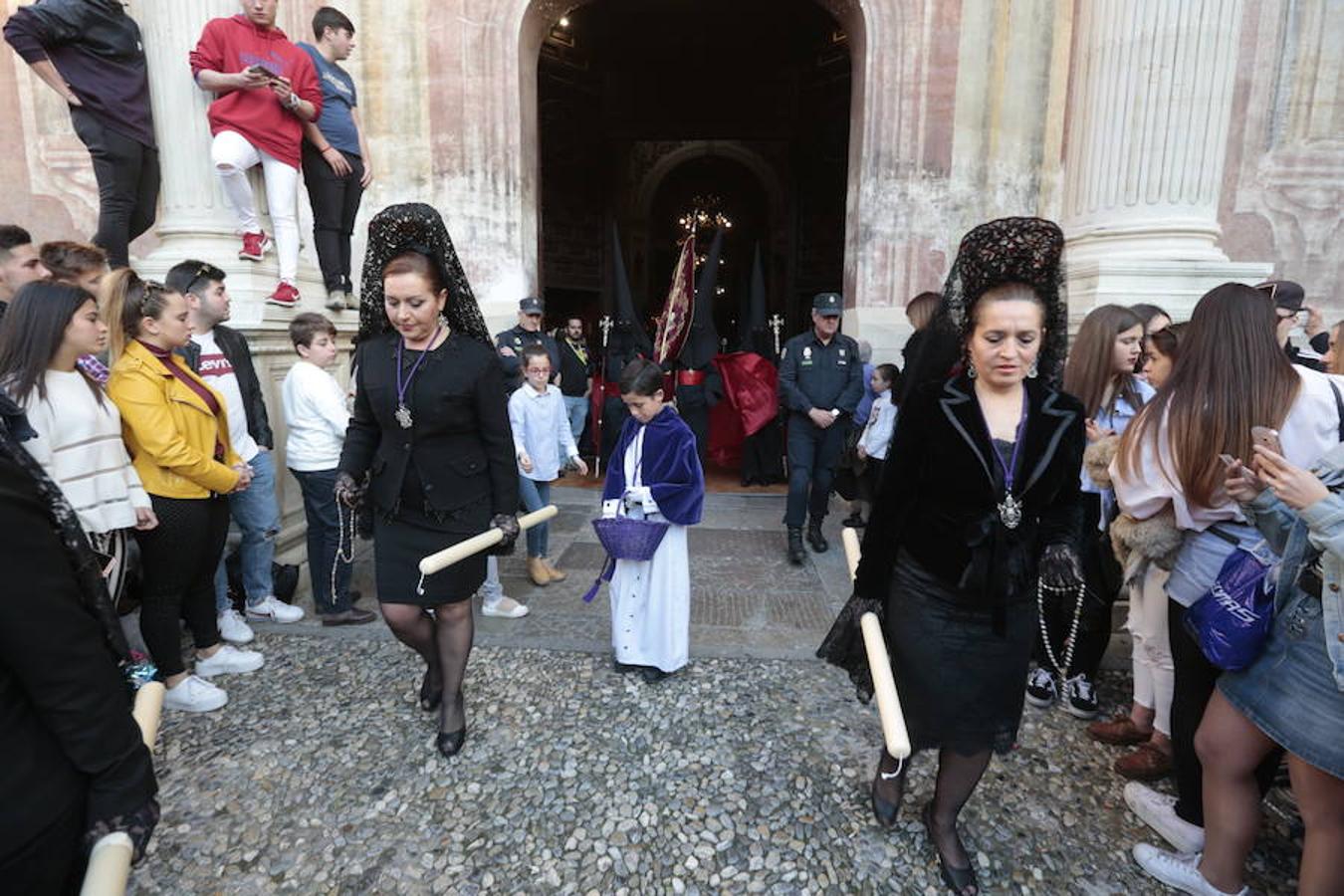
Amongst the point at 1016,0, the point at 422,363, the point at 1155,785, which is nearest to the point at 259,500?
the point at 422,363

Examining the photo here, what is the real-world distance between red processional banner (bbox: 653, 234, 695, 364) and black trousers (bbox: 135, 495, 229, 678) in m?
4.47

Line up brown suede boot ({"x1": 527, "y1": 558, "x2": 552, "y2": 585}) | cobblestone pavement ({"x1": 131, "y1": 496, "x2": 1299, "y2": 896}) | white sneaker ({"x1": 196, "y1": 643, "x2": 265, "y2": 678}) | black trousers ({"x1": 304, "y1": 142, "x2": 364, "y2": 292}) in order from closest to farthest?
cobblestone pavement ({"x1": 131, "y1": 496, "x2": 1299, "y2": 896}) < white sneaker ({"x1": 196, "y1": 643, "x2": 265, "y2": 678}) < brown suede boot ({"x1": 527, "y1": 558, "x2": 552, "y2": 585}) < black trousers ({"x1": 304, "y1": 142, "x2": 364, "y2": 292})

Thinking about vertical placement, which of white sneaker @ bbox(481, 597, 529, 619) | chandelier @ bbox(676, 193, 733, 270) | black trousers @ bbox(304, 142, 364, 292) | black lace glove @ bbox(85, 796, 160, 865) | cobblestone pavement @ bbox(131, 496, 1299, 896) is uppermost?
chandelier @ bbox(676, 193, 733, 270)

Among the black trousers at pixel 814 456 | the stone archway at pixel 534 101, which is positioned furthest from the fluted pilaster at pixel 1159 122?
the black trousers at pixel 814 456

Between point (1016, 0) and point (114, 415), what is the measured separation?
822 cm

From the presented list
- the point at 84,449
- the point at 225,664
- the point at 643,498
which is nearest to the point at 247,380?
the point at 84,449

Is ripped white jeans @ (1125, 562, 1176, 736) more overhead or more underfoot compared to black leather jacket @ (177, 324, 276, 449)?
more underfoot

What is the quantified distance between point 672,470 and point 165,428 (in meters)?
2.24

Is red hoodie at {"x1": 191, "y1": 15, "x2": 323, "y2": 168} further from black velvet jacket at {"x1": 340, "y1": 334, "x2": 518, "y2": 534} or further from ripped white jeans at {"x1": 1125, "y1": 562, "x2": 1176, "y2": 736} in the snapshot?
ripped white jeans at {"x1": 1125, "y1": 562, "x2": 1176, "y2": 736}

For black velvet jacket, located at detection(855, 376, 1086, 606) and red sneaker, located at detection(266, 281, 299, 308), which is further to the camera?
red sneaker, located at detection(266, 281, 299, 308)

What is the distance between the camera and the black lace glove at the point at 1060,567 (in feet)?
6.61

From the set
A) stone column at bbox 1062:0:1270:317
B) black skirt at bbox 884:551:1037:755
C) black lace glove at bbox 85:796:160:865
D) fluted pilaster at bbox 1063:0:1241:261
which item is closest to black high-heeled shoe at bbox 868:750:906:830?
black skirt at bbox 884:551:1037:755

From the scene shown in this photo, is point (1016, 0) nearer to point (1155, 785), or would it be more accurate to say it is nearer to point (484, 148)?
point (484, 148)

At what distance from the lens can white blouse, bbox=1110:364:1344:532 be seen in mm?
1960
